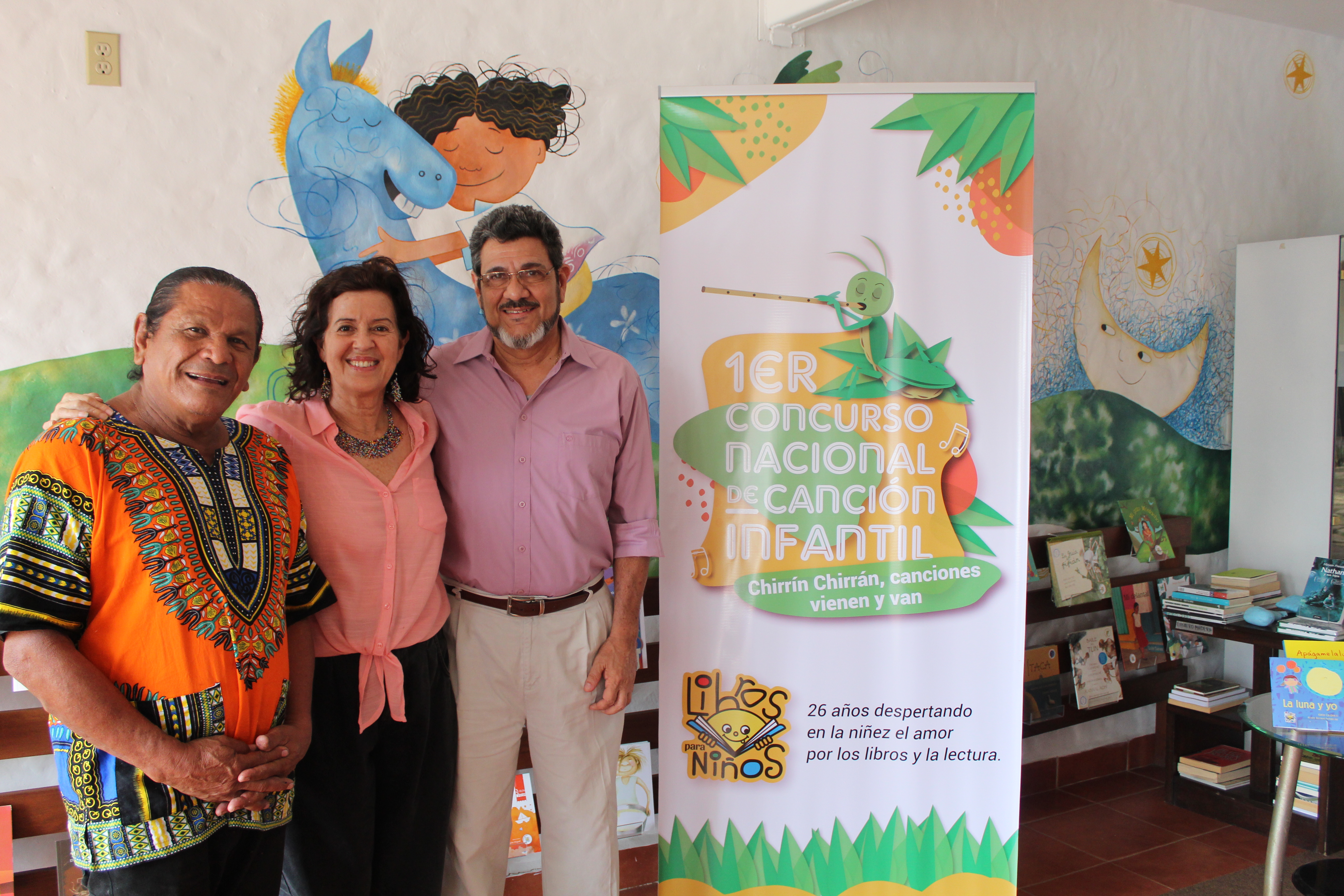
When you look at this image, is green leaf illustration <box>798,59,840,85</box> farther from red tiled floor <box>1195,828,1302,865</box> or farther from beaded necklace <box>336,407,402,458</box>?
red tiled floor <box>1195,828,1302,865</box>

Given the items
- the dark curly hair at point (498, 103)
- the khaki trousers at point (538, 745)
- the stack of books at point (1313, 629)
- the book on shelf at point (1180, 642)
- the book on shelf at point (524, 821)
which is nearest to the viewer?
the khaki trousers at point (538, 745)

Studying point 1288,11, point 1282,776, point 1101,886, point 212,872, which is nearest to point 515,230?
point 212,872

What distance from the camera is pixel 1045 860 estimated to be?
131 inches

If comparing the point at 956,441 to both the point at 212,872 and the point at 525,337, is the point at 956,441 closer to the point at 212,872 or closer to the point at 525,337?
the point at 525,337

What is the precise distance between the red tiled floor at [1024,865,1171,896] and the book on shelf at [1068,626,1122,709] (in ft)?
2.29

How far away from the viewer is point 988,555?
8.12ft

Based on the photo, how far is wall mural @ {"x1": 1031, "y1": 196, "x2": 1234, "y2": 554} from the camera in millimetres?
3783

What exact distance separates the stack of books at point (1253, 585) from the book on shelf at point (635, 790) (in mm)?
2589

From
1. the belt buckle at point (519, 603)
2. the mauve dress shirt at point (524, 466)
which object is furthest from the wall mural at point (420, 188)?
the belt buckle at point (519, 603)

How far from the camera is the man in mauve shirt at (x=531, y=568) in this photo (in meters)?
2.08

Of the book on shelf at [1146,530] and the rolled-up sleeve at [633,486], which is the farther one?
the book on shelf at [1146,530]

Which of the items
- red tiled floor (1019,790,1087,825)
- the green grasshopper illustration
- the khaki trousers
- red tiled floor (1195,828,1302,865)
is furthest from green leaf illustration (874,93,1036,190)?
red tiled floor (1195,828,1302,865)

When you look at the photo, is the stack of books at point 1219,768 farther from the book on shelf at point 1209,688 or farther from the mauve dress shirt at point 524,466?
the mauve dress shirt at point 524,466


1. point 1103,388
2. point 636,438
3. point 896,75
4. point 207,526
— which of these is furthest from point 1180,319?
point 207,526
